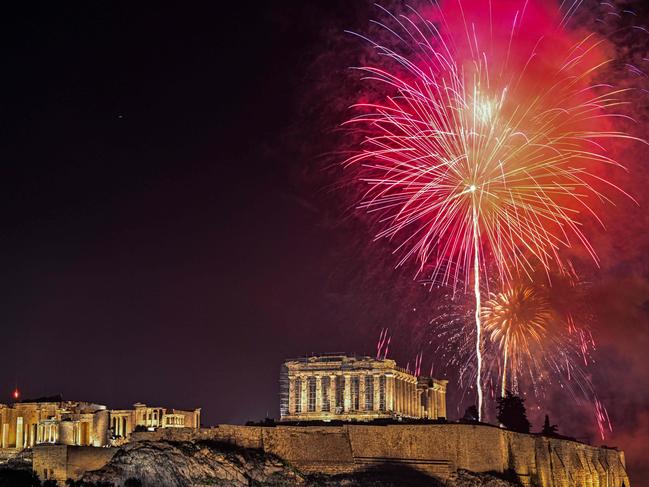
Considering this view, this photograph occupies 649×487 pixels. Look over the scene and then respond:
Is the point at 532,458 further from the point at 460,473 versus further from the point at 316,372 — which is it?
the point at 316,372

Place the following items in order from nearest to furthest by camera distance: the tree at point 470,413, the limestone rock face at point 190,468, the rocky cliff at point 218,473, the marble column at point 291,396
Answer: the limestone rock face at point 190,468, the rocky cliff at point 218,473, the tree at point 470,413, the marble column at point 291,396

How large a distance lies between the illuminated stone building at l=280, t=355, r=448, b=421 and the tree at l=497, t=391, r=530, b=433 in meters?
13.4

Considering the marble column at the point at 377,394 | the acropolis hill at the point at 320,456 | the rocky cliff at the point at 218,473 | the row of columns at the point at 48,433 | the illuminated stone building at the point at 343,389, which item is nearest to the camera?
the rocky cliff at the point at 218,473

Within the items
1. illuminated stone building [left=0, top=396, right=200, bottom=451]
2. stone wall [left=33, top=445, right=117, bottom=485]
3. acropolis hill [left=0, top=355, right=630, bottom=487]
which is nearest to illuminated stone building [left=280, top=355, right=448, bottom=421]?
illuminated stone building [left=0, top=396, right=200, bottom=451]

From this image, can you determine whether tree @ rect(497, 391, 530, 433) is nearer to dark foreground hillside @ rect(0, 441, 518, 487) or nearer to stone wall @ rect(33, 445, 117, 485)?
dark foreground hillside @ rect(0, 441, 518, 487)

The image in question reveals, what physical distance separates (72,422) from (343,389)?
26.5m

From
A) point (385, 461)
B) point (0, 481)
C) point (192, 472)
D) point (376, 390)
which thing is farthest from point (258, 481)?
point (376, 390)

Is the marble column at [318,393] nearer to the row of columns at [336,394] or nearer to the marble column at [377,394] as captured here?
the row of columns at [336,394]

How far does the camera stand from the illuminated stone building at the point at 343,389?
9794cm

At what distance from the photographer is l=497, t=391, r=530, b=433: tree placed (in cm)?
8412

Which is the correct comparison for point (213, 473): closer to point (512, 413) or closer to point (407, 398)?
point (512, 413)

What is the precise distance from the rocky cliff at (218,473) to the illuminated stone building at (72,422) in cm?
1514

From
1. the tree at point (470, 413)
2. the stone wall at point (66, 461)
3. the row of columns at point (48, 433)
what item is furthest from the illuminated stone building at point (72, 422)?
the tree at point (470, 413)

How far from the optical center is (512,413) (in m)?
85.1
